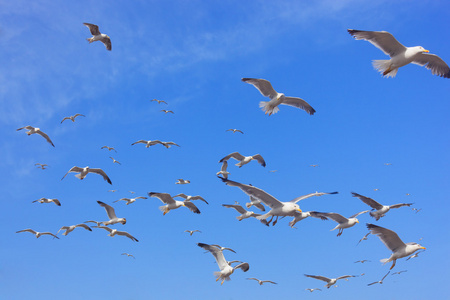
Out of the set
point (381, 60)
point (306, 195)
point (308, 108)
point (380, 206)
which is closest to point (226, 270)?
point (306, 195)

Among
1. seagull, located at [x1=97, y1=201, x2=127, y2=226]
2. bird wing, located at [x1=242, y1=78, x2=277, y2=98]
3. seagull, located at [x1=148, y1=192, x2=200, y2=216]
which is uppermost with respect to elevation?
bird wing, located at [x1=242, y1=78, x2=277, y2=98]

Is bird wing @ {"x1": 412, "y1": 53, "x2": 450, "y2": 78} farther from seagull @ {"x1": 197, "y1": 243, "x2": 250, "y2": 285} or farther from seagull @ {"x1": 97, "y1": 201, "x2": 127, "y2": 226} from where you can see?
seagull @ {"x1": 97, "y1": 201, "x2": 127, "y2": 226}

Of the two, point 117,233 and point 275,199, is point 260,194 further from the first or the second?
point 117,233

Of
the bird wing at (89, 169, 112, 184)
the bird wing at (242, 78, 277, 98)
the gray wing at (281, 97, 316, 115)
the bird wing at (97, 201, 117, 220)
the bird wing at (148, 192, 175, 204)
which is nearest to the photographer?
the bird wing at (242, 78, 277, 98)

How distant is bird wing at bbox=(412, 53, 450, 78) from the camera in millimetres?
19953

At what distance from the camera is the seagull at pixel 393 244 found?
61.7 feet

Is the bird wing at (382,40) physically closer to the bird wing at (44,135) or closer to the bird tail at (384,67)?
the bird tail at (384,67)

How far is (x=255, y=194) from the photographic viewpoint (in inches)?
752

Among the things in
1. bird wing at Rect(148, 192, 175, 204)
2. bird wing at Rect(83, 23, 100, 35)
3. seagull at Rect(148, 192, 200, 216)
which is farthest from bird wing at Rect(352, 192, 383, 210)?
bird wing at Rect(83, 23, 100, 35)

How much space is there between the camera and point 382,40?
18.6 meters

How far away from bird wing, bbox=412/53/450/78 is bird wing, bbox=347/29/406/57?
4.67 feet

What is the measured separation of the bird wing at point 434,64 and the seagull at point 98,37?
15.0m

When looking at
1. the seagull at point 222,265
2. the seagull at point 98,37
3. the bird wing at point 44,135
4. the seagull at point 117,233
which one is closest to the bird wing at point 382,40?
the seagull at point 222,265

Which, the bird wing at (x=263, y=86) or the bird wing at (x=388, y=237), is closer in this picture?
the bird wing at (x=388, y=237)
